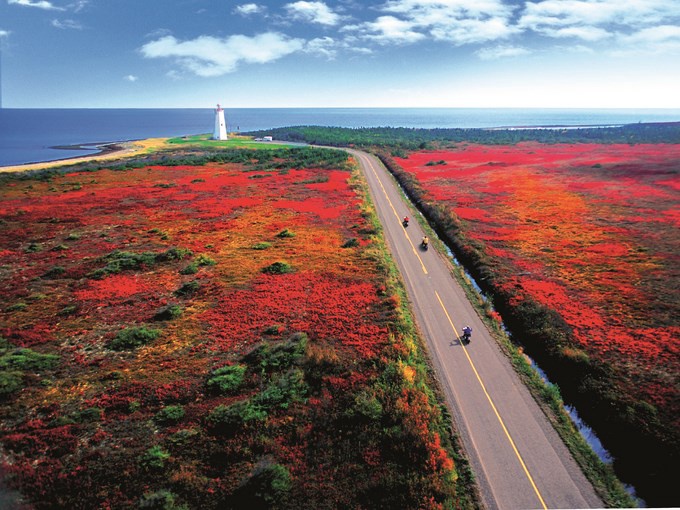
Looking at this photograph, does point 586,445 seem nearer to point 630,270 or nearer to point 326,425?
point 326,425

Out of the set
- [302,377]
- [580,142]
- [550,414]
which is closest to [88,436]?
[302,377]

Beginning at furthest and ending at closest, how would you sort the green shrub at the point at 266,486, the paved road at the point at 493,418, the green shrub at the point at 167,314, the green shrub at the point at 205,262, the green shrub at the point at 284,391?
the green shrub at the point at 205,262 < the green shrub at the point at 167,314 < the green shrub at the point at 284,391 < the paved road at the point at 493,418 < the green shrub at the point at 266,486

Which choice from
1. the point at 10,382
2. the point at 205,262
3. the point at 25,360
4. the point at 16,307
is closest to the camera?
the point at 10,382

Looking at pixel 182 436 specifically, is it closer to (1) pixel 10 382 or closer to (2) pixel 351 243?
(1) pixel 10 382

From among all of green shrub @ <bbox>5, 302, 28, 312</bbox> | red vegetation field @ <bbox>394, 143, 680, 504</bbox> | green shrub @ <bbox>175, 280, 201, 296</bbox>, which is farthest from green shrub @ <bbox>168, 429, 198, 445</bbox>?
red vegetation field @ <bbox>394, 143, 680, 504</bbox>

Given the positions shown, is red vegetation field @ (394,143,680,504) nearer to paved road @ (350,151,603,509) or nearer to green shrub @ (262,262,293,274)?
paved road @ (350,151,603,509)

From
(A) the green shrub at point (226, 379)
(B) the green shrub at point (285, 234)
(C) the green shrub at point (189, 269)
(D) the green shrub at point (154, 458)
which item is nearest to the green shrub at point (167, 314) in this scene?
(C) the green shrub at point (189, 269)

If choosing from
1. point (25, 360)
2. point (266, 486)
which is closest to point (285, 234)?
point (25, 360)

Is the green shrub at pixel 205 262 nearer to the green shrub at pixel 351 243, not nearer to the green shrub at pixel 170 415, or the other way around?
the green shrub at pixel 351 243
